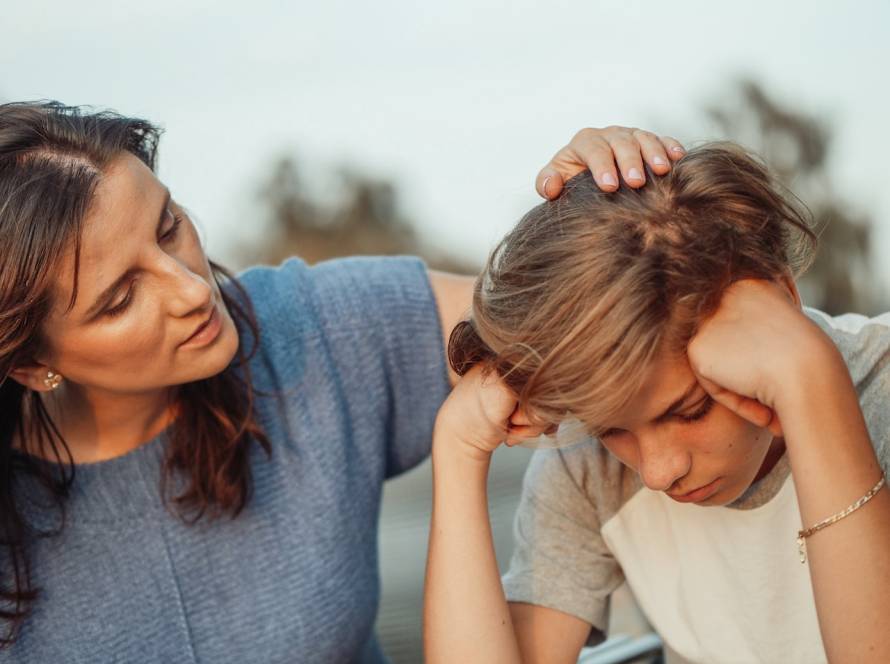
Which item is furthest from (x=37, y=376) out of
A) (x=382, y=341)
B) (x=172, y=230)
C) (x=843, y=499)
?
(x=843, y=499)

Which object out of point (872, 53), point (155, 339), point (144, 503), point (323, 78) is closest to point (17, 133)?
point (155, 339)

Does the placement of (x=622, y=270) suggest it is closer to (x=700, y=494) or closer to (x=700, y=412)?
(x=700, y=412)

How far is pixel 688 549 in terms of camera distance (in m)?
1.74

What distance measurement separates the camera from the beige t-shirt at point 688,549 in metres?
1.61

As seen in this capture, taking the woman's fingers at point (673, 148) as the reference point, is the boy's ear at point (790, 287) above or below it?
below

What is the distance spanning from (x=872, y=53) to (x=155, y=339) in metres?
2.46

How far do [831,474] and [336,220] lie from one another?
711 centimetres

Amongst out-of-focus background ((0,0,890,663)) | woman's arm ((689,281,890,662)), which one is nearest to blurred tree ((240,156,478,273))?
out-of-focus background ((0,0,890,663))

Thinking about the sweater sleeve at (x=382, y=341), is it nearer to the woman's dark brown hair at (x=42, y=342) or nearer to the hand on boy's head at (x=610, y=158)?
the woman's dark brown hair at (x=42, y=342)

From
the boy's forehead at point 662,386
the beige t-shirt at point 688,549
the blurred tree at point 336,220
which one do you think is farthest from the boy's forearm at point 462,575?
the blurred tree at point 336,220

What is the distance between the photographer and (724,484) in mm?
1517

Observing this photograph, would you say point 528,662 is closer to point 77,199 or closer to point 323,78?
point 77,199

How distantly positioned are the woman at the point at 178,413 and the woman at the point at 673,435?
0.18 m

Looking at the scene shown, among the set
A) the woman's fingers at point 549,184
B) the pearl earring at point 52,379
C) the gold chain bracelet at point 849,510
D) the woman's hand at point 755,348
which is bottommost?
the pearl earring at point 52,379
